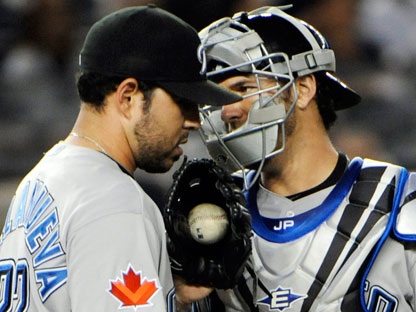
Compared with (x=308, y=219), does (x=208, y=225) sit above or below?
above

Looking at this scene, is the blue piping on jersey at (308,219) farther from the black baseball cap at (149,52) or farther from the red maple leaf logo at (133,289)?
the red maple leaf logo at (133,289)

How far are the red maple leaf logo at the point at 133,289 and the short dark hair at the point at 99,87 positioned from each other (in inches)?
15.5

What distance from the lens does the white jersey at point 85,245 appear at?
2.01m

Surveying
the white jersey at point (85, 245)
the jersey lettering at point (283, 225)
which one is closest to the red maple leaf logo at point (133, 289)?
the white jersey at point (85, 245)

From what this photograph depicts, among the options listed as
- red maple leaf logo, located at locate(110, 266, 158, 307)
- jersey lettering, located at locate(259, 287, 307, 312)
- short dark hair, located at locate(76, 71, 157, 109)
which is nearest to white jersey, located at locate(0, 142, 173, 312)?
red maple leaf logo, located at locate(110, 266, 158, 307)

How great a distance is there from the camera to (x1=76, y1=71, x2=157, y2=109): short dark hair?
2.19 metres

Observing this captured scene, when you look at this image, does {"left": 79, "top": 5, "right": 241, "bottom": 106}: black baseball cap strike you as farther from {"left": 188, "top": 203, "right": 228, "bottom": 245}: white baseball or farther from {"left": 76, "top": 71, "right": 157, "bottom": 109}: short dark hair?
{"left": 188, "top": 203, "right": 228, "bottom": 245}: white baseball

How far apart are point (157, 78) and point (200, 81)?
14cm

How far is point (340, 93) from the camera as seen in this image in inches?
115

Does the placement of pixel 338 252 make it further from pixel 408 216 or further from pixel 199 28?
pixel 199 28

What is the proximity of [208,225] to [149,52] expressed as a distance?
16.4 inches

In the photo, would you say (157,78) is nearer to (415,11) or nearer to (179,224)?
(179,224)

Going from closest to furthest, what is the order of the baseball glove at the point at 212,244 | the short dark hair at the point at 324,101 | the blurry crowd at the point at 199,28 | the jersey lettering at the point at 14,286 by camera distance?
the jersey lettering at the point at 14,286, the baseball glove at the point at 212,244, the short dark hair at the point at 324,101, the blurry crowd at the point at 199,28

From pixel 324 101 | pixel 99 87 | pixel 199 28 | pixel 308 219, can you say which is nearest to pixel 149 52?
pixel 99 87
